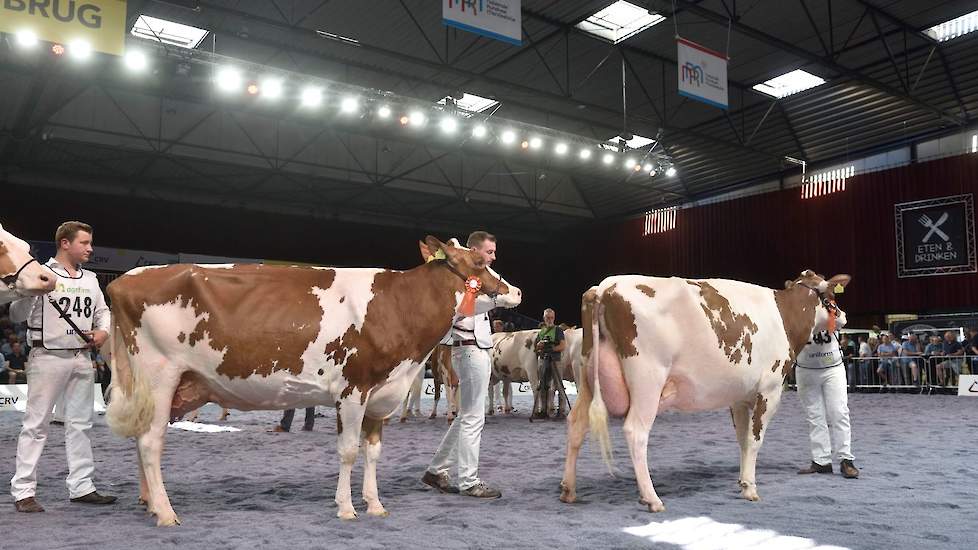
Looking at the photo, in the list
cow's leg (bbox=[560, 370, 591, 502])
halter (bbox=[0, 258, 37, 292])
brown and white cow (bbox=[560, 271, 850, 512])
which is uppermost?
halter (bbox=[0, 258, 37, 292])

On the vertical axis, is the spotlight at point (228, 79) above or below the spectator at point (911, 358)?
above

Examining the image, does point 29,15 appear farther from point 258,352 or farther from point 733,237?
point 733,237

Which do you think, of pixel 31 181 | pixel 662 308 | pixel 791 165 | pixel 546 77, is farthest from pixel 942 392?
pixel 31 181

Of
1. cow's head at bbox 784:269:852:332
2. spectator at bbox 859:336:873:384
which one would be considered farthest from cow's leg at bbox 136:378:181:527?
spectator at bbox 859:336:873:384

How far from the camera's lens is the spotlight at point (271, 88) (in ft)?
45.2

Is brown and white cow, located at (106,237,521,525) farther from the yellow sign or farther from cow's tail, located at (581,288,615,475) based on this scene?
the yellow sign

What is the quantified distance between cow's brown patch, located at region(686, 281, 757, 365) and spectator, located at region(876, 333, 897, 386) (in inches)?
551

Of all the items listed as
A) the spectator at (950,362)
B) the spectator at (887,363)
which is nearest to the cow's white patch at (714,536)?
the spectator at (950,362)

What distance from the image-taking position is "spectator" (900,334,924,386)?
648 inches

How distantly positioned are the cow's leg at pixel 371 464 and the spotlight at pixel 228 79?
A: 415 inches

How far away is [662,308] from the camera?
4871mm

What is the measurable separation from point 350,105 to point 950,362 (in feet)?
45.2

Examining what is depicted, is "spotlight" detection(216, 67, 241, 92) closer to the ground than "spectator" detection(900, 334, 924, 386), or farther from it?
farther from it

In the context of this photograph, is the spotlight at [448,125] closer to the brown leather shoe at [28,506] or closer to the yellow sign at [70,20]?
the yellow sign at [70,20]
